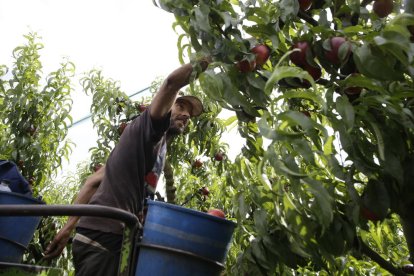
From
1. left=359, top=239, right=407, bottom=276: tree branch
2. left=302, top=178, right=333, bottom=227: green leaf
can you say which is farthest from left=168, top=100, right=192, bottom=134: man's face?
left=302, top=178, right=333, bottom=227: green leaf

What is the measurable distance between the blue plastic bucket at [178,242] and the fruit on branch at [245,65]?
0.41 metres

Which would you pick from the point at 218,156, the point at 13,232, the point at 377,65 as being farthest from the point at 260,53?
the point at 218,156

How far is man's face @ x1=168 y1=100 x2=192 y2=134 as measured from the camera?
1746 mm

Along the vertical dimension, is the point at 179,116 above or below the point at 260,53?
below

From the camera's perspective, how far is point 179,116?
5.77ft

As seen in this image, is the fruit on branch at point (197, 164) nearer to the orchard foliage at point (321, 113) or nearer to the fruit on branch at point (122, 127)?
the fruit on branch at point (122, 127)

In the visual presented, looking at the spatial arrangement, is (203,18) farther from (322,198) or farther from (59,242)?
(59,242)

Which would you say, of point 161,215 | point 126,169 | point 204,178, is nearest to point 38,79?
point 204,178

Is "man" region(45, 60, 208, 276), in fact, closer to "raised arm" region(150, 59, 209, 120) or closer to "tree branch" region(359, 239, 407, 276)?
"raised arm" region(150, 59, 209, 120)

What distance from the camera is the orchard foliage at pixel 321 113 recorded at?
618 millimetres

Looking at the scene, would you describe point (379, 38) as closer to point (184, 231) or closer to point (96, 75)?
point (184, 231)

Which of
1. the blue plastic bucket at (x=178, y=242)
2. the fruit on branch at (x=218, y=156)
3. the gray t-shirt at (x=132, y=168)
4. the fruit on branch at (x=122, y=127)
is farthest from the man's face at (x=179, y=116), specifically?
the fruit on branch at (x=122, y=127)

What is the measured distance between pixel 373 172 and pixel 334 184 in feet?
0.41

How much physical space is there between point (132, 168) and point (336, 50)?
0.96 meters
